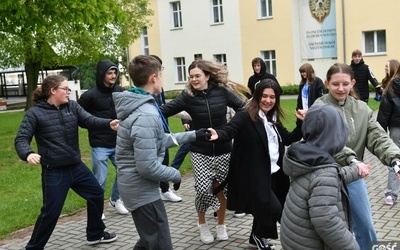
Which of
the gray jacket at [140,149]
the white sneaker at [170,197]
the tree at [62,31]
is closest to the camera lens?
the gray jacket at [140,149]

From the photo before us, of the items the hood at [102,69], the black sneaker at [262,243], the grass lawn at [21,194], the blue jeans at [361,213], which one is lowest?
the grass lawn at [21,194]

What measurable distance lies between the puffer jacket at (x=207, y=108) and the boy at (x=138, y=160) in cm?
150

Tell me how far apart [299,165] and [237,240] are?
2.71 meters

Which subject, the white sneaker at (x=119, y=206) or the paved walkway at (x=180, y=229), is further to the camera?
the white sneaker at (x=119, y=206)

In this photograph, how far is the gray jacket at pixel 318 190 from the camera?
11.4 ft

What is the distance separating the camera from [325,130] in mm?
3623

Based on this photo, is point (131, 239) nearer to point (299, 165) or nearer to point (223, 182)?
point (223, 182)

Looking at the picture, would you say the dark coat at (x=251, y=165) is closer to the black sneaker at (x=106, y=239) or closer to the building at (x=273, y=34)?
the black sneaker at (x=106, y=239)

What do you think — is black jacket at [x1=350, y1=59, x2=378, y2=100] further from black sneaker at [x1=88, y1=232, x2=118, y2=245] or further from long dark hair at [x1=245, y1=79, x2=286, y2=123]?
black sneaker at [x1=88, y1=232, x2=118, y2=245]

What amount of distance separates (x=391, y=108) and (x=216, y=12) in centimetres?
3065

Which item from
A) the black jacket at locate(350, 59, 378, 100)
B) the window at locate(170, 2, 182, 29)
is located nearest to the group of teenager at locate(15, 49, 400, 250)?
the black jacket at locate(350, 59, 378, 100)

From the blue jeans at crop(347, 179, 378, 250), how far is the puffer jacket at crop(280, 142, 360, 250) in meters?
0.76

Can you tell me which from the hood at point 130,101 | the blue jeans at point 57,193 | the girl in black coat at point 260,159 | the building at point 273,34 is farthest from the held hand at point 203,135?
the building at point 273,34

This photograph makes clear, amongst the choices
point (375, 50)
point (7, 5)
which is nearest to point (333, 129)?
point (7, 5)
